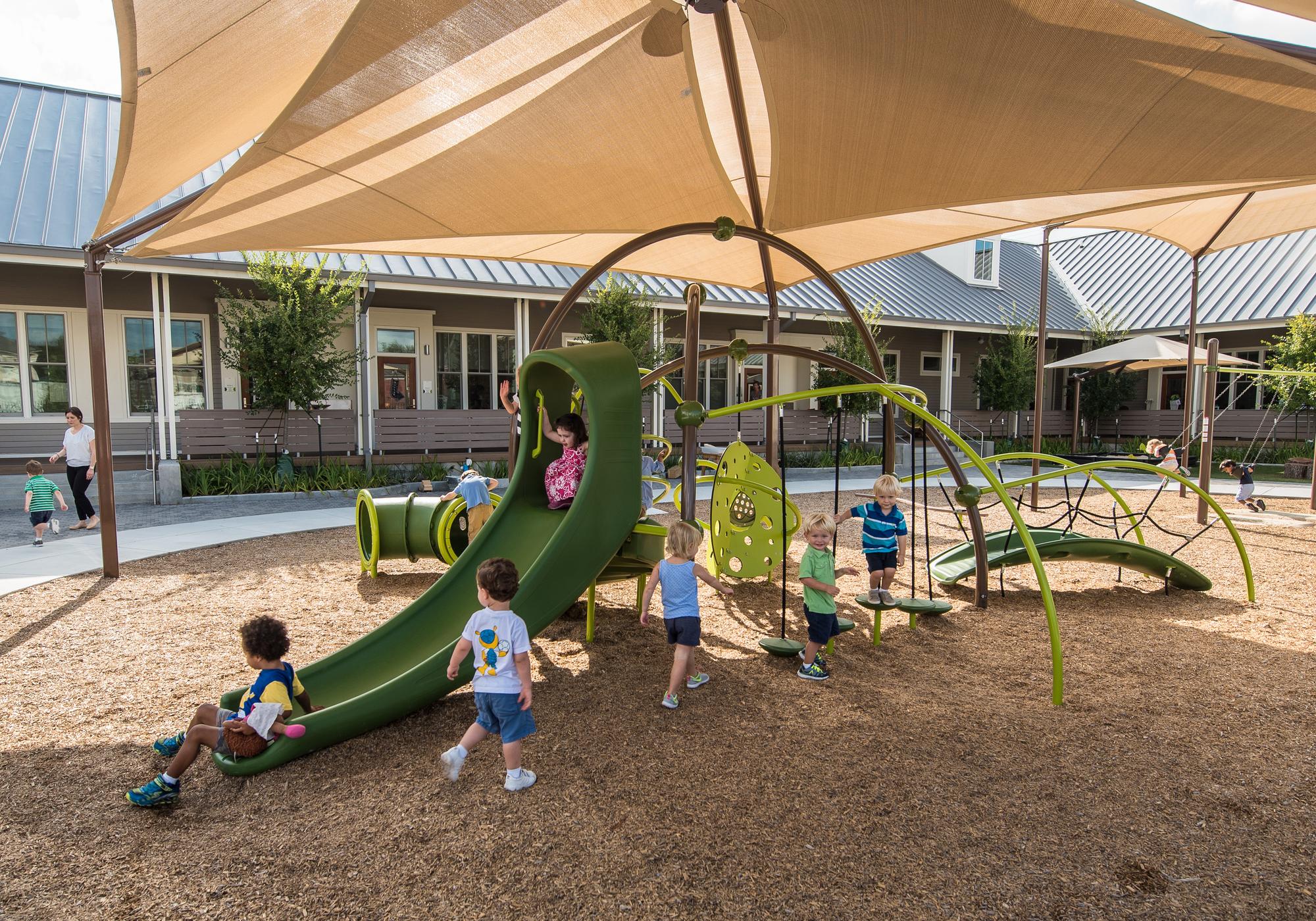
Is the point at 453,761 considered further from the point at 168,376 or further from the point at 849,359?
the point at 849,359

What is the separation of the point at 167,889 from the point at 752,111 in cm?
651

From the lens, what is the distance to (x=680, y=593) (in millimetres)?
4434

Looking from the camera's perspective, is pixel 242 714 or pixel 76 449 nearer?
pixel 242 714

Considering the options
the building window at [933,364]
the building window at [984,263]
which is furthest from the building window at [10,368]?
the building window at [984,263]

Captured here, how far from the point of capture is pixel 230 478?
1325 centimetres

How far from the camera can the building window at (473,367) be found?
1742cm

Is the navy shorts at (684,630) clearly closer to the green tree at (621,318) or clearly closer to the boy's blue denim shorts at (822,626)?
the boy's blue denim shorts at (822,626)

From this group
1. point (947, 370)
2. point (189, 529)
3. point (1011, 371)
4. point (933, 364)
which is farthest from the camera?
point (933, 364)

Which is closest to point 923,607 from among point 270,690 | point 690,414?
point 690,414

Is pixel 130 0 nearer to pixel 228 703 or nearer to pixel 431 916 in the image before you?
pixel 228 703

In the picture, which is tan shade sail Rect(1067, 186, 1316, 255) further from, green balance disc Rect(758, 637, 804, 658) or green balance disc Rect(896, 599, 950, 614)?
green balance disc Rect(758, 637, 804, 658)

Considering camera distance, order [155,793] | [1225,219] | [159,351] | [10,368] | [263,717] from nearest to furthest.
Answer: [155,793] → [263,717] → [1225,219] → [159,351] → [10,368]

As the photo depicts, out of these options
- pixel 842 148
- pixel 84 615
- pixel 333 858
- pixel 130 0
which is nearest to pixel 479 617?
pixel 333 858

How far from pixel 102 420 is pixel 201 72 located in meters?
4.83
